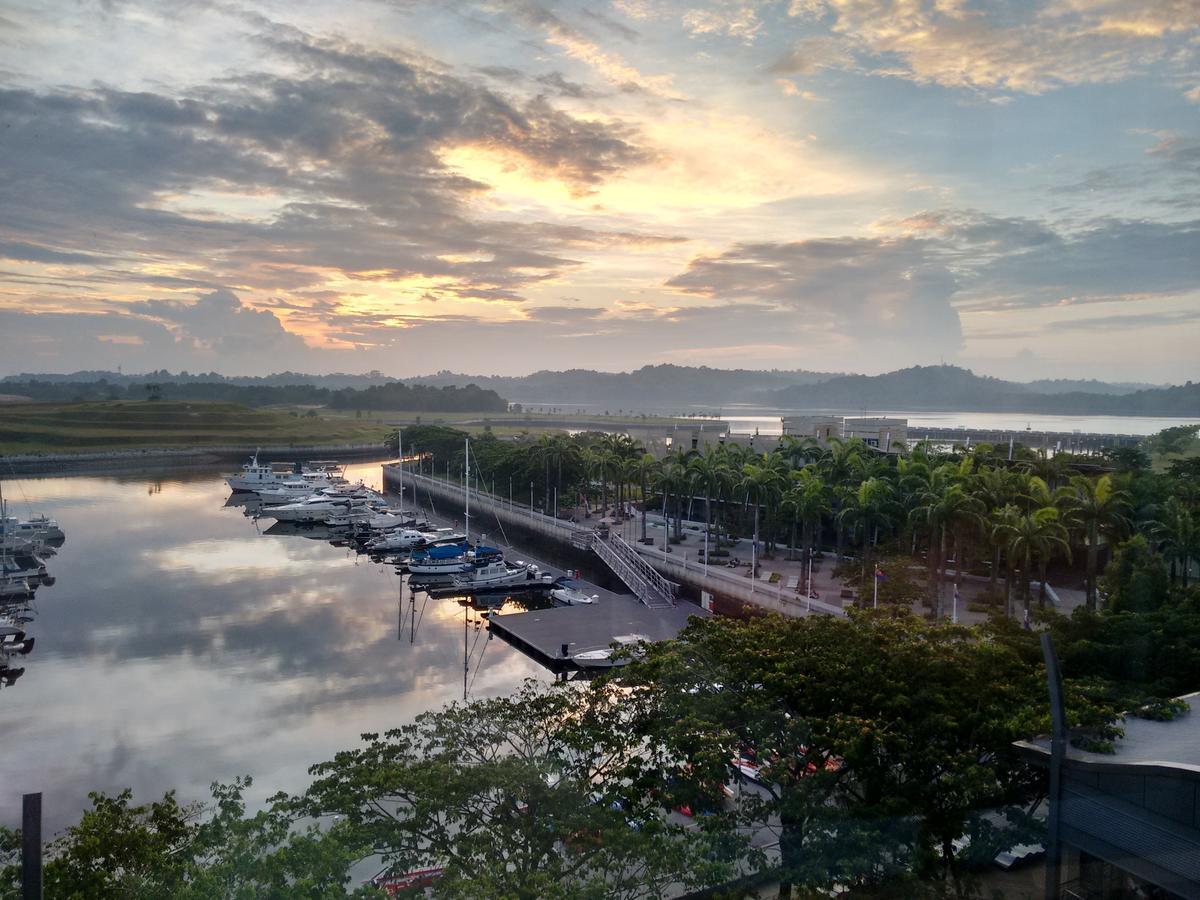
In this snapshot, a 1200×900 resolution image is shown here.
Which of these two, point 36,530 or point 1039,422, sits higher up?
point 1039,422

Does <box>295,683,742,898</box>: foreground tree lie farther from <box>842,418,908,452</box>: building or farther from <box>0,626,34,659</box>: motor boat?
<box>842,418,908,452</box>: building

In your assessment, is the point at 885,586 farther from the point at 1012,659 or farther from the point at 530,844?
the point at 530,844

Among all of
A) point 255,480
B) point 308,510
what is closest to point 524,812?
point 308,510

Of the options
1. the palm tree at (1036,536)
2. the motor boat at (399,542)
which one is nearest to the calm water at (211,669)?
the motor boat at (399,542)

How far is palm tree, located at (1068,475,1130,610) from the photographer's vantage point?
21.6m

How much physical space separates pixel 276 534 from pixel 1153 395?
225 ft

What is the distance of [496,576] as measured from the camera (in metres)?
32.0

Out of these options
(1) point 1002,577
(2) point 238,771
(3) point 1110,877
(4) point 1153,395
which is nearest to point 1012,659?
(3) point 1110,877

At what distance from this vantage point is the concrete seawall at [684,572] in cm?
2377

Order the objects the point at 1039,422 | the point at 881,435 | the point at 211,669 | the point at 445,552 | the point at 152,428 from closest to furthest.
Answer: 1. the point at 211,669
2. the point at 445,552
3. the point at 881,435
4. the point at 152,428
5. the point at 1039,422

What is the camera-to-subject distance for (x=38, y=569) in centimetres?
3325

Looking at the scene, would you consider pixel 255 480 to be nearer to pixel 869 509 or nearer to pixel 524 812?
pixel 869 509

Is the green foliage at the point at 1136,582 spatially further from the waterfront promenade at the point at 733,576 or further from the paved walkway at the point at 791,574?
the waterfront promenade at the point at 733,576

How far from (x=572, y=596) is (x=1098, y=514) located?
51.1 feet
